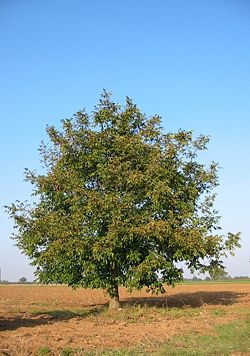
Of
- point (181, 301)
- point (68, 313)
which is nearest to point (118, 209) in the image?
point (68, 313)

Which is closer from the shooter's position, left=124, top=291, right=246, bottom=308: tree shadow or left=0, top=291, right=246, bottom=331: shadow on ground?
left=0, top=291, right=246, bottom=331: shadow on ground

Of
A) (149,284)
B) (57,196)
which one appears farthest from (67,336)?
(57,196)

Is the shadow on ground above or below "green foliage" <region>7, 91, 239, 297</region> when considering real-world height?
below

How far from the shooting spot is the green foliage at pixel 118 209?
74.3 ft

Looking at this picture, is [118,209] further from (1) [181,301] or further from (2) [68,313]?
(1) [181,301]

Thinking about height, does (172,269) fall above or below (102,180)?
below

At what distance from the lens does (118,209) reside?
22.4 m

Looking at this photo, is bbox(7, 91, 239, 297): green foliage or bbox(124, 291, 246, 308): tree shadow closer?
bbox(7, 91, 239, 297): green foliage

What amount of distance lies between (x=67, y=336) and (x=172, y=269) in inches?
374

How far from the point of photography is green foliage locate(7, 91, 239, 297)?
74.3ft

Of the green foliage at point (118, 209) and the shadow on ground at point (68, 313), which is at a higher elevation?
the green foliage at point (118, 209)

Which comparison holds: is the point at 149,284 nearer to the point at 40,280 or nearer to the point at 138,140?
the point at 40,280

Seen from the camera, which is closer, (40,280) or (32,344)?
(32,344)

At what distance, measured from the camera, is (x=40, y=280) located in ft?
81.8
